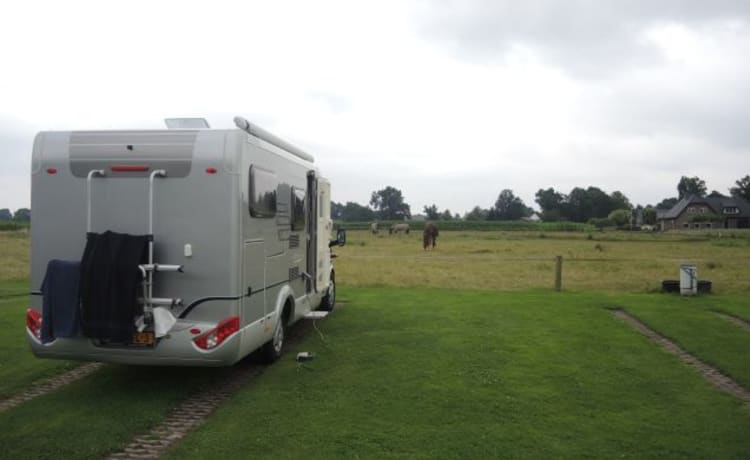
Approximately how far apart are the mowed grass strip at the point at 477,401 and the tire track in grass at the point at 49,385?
2.19 m

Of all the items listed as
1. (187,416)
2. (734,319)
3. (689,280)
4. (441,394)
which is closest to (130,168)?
(187,416)

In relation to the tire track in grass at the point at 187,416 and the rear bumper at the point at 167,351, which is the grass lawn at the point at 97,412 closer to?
the tire track in grass at the point at 187,416

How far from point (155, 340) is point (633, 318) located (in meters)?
9.00

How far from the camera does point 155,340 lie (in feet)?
20.2

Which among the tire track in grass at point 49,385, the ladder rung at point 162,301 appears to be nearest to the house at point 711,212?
the tire track in grass at point 49,385

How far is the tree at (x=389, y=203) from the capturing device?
133875mm

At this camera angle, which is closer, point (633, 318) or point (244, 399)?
point (244, 399)

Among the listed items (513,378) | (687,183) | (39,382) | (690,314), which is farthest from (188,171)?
(687,183)

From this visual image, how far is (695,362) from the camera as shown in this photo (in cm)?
832

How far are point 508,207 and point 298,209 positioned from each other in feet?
422

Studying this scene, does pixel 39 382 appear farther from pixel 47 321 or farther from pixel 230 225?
pixel 230 225

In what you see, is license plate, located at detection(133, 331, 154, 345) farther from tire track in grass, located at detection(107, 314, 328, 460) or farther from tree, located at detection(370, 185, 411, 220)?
tree, located at detection(370, 185, 411, 220)

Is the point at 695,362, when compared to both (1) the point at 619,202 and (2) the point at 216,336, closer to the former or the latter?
(2) the point at 216,336

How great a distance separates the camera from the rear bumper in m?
6.20
